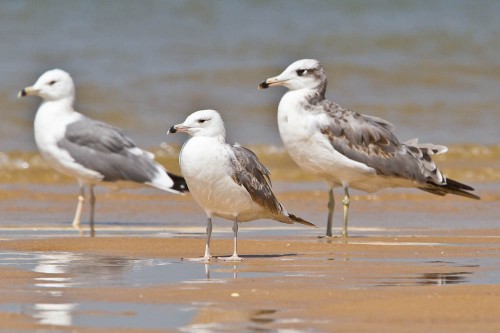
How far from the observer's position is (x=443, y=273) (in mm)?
8094

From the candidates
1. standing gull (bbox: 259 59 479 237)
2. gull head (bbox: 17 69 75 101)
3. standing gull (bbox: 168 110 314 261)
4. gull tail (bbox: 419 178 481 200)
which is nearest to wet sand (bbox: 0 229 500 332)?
standing gull (bbox: 168 110 314 261)

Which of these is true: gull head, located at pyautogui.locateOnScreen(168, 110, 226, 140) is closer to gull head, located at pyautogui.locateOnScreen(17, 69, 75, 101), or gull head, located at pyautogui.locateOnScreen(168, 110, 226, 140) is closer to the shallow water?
gull head, located at pyautogui.locateOnScreen(17, 69, 75, 101)

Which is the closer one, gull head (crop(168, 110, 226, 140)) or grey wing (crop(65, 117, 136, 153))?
gull head (crop(168, 110, 226, 140))

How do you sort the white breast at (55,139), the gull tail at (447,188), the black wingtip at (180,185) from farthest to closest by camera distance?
the black wingtip at (180,185) → the white breast at (55,139) → the gull tail at (447,188)

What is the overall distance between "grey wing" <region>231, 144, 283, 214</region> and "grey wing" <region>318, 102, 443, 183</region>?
1875 millimetres

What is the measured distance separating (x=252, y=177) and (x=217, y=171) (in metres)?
0.39

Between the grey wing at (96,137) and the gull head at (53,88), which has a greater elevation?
the gull head at (53,88)

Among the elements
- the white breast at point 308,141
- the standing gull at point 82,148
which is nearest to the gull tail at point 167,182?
the standing gull at point 82,148

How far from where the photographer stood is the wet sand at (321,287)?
6254 mm

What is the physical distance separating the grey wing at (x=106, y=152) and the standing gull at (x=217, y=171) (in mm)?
4171

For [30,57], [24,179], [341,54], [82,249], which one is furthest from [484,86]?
[82,249]

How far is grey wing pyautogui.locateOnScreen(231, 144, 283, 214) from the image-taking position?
8.88 metres

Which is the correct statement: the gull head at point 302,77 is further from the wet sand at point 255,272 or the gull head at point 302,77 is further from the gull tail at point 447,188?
the gull tail at point 447,188

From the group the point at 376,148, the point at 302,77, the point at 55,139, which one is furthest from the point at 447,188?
the point at 55,139
